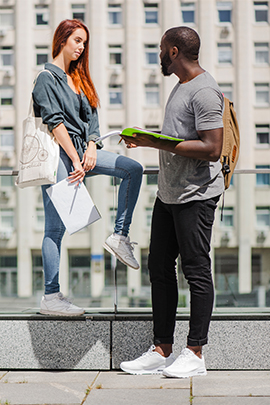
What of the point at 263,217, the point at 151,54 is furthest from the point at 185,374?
the point at 151,54

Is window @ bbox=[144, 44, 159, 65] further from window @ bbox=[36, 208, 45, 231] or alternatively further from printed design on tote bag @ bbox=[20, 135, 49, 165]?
printed design on tote bag @ bbox=[20, 135, 49, 165]

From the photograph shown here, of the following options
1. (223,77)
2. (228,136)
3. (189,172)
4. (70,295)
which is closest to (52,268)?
(70,295)

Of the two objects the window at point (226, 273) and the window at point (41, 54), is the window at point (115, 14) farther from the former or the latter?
the window at point (226, 273)

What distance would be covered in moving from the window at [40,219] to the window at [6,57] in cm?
4274

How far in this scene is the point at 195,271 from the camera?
11.2 feet

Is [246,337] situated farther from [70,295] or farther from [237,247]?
[70,295]

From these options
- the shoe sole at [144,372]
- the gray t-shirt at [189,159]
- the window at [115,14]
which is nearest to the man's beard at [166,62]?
the gray t-shirt at [189,159]

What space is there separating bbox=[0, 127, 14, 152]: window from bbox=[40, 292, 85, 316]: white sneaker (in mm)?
40647

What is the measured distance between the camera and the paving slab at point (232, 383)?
3.16m

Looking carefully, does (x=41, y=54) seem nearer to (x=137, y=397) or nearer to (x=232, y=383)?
(x=232, y=383)

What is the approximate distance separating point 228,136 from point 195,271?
0.80 metres

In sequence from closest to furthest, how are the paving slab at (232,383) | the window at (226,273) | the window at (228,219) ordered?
the paving slab at (232,383) < the window at (228,219) < the window at (226,273)

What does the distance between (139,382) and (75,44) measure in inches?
81.9

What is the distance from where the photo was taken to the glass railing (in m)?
4.07
